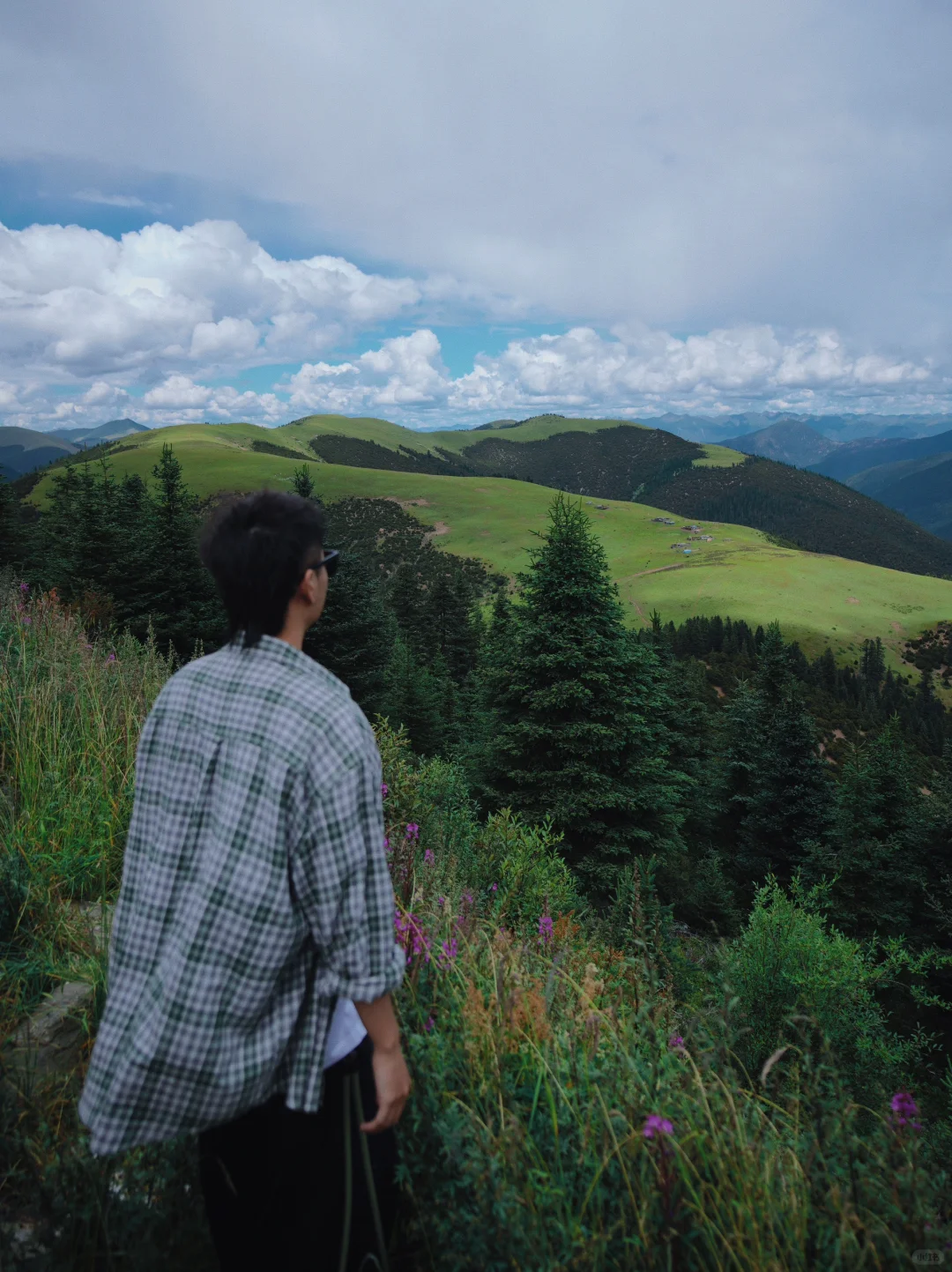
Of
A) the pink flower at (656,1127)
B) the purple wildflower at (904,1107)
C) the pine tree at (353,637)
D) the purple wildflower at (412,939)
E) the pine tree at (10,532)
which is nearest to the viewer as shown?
the pink flower at (656,1127)

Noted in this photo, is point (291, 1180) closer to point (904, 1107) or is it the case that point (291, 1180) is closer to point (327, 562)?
point (327, 562)

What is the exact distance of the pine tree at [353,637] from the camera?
2205 cm

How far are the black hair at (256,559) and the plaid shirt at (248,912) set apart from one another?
0.10m

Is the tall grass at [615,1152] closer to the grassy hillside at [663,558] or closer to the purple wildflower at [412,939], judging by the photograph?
the purple wildflower at [412,939]

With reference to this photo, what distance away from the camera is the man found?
1.42 metres

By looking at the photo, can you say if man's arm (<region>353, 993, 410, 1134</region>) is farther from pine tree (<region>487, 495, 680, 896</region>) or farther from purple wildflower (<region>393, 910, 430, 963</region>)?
pine tree (<region>487, 495, 680, 896</region>)

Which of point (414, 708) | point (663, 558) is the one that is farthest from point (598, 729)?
point (663, 558)

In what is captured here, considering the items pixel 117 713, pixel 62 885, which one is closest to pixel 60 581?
pixel 117 713

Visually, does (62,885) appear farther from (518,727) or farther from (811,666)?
(811,666)

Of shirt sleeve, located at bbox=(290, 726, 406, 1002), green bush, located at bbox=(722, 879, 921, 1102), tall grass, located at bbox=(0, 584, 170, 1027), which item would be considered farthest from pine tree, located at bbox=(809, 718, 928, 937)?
shirt sleeve, located at bbox=(290, 726, 406, 1002)

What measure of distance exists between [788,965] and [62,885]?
422 inches

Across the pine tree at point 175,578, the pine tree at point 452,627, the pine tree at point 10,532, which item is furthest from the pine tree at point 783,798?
the pine tree at point 10,532

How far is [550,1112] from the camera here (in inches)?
87.4

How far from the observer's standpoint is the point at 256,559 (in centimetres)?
158
